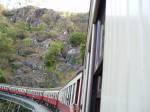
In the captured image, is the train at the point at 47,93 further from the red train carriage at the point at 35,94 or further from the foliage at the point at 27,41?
the foliage at the point at 27,41

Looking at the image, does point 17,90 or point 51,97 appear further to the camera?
point 17,90

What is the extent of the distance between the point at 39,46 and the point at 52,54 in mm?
1237

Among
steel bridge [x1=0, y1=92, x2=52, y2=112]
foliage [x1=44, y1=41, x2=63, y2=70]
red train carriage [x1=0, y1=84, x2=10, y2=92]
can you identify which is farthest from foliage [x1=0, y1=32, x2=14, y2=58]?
steel bridge [x1=0, y1=92, x2=52, y2=112]

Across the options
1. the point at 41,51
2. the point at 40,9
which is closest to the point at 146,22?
the point at 41,51

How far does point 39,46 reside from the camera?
13977 millimetres

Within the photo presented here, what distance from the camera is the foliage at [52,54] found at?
12416 mm

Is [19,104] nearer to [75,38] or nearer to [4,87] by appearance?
[4,87]

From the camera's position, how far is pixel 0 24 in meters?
14.1

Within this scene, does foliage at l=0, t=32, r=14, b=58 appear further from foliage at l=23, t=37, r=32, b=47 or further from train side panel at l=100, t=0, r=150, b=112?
train side panel at l=100, t=0, r=150, b=112

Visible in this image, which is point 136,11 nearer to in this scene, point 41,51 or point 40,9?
point 41,51

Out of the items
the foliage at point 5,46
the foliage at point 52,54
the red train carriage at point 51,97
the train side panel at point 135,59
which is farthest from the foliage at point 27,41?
the train side panel at point 135,59

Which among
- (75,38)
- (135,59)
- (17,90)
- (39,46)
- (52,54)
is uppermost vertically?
(75,38)

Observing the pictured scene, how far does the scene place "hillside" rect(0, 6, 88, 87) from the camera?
11.4 meters

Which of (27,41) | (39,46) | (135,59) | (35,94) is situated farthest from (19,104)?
(135,59)
